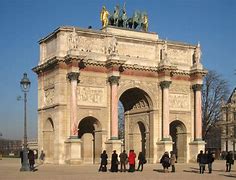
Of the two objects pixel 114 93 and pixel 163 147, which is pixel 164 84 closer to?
pixel 114 93

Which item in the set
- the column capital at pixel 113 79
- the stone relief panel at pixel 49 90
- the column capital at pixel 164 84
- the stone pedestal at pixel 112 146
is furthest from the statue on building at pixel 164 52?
the stone relief panel at pixel 49 90

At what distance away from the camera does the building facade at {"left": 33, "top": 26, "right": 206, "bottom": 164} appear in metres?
40.2

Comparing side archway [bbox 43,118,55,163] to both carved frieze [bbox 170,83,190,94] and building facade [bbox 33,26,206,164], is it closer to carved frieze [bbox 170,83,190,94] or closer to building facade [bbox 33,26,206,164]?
building facade [bbox 33,26,206,164]

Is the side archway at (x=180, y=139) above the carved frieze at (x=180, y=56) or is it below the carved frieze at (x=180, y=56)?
below

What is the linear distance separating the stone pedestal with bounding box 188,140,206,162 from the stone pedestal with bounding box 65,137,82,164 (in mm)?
11930

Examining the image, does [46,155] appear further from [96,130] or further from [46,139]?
[96,130]

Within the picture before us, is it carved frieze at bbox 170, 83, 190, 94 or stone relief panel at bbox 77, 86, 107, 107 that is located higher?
carved frieze at bbox 170, 83, 190, 94

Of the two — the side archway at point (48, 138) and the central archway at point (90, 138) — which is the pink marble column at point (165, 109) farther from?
the side archway at point (48, 138)

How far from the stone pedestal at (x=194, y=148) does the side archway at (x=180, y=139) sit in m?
0.56

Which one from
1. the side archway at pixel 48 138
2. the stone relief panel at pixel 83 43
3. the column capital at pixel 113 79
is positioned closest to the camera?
the stone relief panel at pixel 83 43

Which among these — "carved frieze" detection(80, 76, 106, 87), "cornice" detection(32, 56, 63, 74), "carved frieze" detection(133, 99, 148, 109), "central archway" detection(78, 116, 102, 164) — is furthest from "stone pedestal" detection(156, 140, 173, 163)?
"cornice" detection(32, 56, 63, 74)

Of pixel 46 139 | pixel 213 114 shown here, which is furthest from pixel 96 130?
pixel 213 114

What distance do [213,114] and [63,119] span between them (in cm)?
2321

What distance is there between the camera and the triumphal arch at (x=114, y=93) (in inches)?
1583
